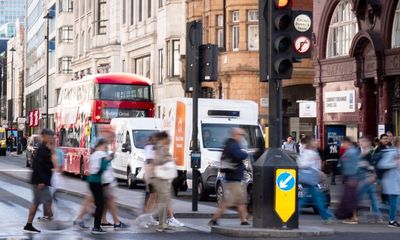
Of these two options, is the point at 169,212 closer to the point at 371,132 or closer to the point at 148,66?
the point at 371,132

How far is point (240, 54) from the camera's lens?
45.4 metres

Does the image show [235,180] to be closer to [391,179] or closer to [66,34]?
[391,179]

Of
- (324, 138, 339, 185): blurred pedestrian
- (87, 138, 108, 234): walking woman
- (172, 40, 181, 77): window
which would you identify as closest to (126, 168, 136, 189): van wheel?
(324, 138, 339, 185): blurred pedestrian

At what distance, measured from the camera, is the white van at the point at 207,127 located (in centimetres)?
2577

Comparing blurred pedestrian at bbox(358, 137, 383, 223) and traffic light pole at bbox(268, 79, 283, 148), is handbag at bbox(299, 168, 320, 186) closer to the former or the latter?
blurred pedestrian at bbox(358, 137, 383, 223)

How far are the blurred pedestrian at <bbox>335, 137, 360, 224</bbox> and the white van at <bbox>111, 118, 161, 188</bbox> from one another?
12759mm

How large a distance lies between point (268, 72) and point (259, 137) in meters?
9.88

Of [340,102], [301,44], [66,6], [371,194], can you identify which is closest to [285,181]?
[301,44]

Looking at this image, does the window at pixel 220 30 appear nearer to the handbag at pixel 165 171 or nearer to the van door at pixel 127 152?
the van door at pixel 127 152

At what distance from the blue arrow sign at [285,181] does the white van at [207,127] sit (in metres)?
9.71

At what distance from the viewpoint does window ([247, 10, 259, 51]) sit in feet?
149

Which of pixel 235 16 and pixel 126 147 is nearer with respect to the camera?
pixel 126 147

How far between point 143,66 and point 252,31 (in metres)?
16.6

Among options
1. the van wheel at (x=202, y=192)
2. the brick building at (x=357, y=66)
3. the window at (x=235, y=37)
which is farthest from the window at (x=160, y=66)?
the van wheel at (x=202, y=192)
